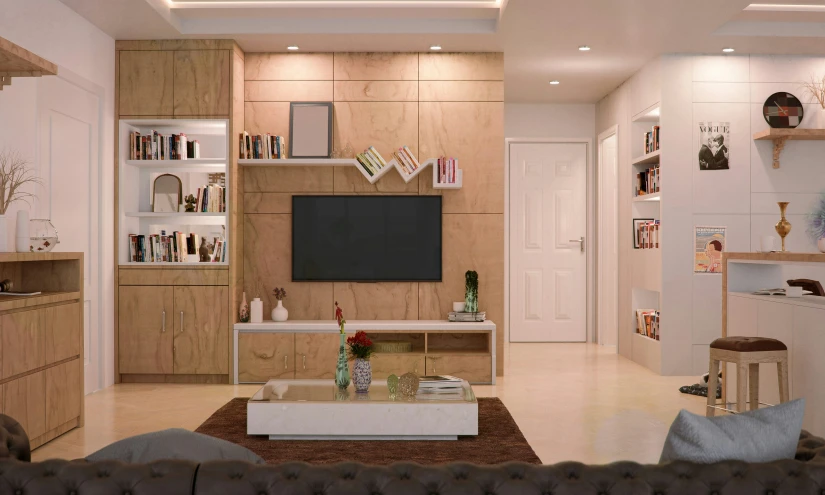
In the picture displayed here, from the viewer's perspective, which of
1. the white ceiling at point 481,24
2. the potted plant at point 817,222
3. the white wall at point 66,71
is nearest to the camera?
the white wall at point 66,71

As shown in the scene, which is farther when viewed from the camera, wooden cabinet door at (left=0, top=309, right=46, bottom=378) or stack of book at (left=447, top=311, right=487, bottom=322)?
stack of book at (left=447, top=311, right=487, bottom=322)

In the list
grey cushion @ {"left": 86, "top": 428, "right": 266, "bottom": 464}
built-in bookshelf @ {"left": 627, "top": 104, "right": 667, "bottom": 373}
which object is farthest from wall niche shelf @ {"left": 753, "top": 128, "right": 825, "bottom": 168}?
grey cushion @ {"left": 86, "top": 428, "right": 266, "bottom": 464}

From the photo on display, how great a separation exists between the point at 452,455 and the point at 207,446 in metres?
2.22

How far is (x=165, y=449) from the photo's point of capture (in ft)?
6.25

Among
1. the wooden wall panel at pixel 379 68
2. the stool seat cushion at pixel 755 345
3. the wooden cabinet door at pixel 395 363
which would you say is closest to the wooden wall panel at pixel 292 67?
the wooden wall panel at pixel 379 68

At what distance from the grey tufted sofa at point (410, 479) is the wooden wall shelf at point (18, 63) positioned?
107 inches

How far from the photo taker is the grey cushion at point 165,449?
1.87 meters

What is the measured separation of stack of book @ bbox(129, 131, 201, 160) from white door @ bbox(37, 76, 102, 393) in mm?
380

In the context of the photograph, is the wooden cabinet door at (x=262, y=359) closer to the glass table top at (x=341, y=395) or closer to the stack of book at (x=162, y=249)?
Result: the stack of book at (x=162, y=249)

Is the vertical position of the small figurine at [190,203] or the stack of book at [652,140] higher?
the stack of book at [652,140]

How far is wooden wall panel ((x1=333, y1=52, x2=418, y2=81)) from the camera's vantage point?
21.5 feet

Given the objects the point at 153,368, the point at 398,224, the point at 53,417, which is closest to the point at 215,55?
the point at 398,224

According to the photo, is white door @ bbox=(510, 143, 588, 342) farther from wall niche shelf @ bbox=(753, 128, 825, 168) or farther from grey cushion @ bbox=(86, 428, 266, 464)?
grey cushion @ bbox=(86, 428, 266, 464)

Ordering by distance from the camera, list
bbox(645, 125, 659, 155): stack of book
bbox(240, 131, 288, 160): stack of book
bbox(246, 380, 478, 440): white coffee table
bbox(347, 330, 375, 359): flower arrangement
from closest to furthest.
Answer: bbox(246, 380, 478, 440): white coffee table → bbox(347, 330, 375, 359): flower arrangement → bbox(240, 131, 288, 160): stack of book → bbox(645, 125, 659, 155): stack of book
